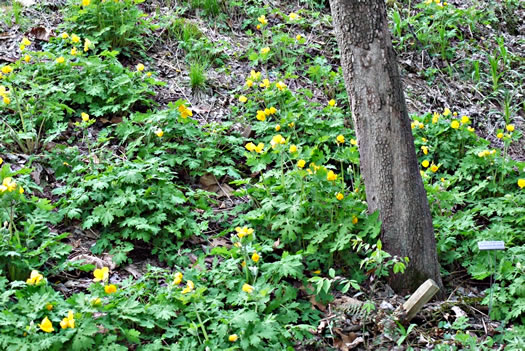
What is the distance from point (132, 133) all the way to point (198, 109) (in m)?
0.91

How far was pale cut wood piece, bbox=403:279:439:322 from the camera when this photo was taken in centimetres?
352

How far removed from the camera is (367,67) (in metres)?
3.67

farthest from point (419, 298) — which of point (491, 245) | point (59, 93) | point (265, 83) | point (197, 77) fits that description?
point (59, 93)

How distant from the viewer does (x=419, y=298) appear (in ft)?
11.5

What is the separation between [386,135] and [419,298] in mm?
1105

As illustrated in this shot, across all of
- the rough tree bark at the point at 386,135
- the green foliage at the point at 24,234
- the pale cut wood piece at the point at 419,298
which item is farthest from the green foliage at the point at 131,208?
the pale cut wood piece at the point at 419,298

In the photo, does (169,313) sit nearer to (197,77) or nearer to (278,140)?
(278,140)

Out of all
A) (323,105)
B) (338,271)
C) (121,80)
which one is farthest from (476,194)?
(121,80)

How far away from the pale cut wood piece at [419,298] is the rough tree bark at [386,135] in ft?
0.64

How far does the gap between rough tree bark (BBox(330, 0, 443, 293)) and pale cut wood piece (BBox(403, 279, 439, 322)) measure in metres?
0.20

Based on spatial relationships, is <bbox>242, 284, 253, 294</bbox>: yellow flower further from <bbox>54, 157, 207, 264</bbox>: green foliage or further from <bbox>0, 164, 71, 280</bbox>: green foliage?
<bbox>0, 164, 71, 280</bbox>: green foliage

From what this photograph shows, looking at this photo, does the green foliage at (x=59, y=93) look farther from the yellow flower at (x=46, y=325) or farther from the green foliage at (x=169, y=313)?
the yellow flower at (x=46, y=325)

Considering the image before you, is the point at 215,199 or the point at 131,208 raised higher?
the point at 131,208

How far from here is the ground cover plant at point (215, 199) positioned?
322 centimetres
